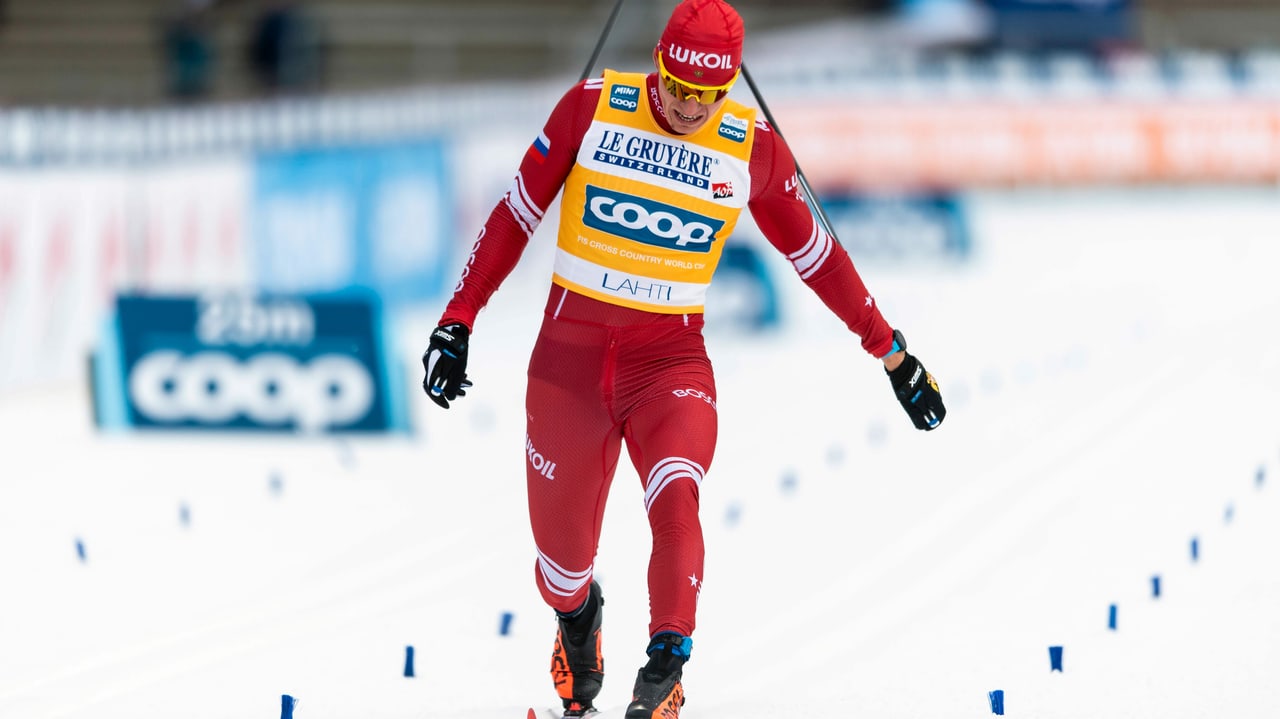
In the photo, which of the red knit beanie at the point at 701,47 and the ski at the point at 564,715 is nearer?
the red knit beanie at the point at 701,47

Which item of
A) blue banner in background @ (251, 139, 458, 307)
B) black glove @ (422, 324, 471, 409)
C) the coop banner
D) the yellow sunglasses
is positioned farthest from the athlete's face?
blue banner in background @ (251, 139, 458, 307)

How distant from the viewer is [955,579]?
20.6 feet

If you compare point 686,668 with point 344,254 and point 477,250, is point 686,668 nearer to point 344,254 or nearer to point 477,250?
point 477,250

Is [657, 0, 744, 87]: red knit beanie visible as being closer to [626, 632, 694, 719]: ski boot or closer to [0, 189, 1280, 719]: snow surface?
[626, 632, 694, 719]: ski boot

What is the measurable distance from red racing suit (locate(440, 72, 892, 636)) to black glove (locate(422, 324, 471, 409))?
5cm

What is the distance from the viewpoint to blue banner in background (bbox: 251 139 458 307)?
13359 mm

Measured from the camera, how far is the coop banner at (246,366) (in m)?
9.26

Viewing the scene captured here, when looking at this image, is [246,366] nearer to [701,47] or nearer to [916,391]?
[916,391]

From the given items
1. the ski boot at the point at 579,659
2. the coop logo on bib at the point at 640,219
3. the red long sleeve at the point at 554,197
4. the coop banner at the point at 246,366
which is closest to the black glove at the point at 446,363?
the red long sleeve at the point at 554,197

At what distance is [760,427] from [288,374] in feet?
9.35

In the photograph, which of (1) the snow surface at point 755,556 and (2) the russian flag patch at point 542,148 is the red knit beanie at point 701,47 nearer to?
(2) the russian flag patch at point 542,148

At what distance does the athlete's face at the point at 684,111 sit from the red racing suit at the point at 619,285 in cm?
4

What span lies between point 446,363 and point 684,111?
878 mm

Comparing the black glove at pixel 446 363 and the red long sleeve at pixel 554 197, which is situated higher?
the red long sleeve at pixel 554 197
